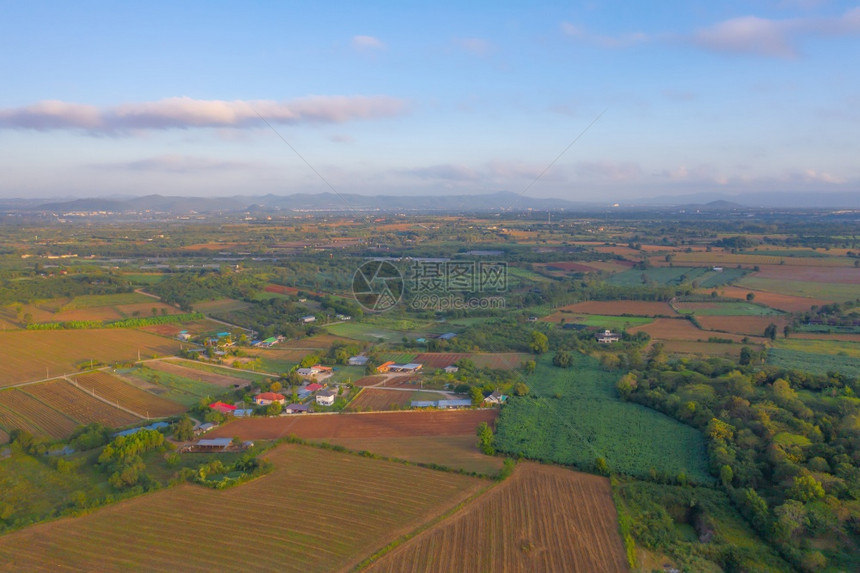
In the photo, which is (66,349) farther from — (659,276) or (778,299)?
(778,299)

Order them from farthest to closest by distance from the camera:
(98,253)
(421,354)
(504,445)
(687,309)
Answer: (98,253)
(687,309)
(421,354)
(504,445)

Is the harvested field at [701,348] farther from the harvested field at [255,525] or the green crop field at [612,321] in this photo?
the harvested field at [255,525]

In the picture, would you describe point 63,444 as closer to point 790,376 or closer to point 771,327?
point 790,376

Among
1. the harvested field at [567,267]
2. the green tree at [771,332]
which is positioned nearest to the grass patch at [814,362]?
the green tree at [771,332]

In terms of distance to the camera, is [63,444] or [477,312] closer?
[63,444]

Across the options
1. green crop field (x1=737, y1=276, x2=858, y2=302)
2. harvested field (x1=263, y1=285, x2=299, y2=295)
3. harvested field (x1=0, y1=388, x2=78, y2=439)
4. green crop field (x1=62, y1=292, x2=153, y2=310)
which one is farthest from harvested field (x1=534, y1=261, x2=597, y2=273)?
harvested field (x1=0, y1=388, x2=78, y2=439)

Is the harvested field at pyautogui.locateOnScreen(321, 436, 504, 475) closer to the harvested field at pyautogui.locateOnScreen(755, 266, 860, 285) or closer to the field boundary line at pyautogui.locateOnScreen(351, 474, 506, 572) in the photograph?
the field boundary line at pyautogui.locateOnScreen(351, 474, 506, 572)

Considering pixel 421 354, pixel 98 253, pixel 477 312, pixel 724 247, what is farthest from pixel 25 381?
pixel 724 247
